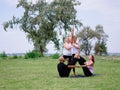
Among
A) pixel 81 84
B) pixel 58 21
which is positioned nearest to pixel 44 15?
pixel 58 21

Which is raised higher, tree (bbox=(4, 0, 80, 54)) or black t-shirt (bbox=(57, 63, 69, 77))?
tree (bbox=(4, 0, 80, 54))

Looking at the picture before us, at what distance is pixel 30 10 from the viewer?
53719 mm

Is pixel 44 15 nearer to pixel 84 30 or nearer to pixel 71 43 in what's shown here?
pixel 84 30

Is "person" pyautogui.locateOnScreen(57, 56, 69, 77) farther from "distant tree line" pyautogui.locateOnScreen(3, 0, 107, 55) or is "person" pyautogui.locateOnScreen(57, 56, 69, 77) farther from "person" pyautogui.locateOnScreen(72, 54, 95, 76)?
"distant tree line" pyautogui.locateOnScreen(3, 0, 107, 55)

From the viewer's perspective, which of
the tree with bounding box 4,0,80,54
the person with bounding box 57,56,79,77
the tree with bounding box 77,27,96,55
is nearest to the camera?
the person with bounding box 57,56,79,77

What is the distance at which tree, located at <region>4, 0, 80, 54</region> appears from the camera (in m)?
52.6

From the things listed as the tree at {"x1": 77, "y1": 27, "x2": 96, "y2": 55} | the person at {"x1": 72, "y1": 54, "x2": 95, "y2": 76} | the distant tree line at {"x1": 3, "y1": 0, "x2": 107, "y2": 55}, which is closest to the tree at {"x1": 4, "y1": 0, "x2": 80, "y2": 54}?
the distant tree line at {"x1": 3, "y1": 0, "x2": 107, "y2": 55}

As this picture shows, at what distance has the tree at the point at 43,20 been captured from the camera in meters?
52.6

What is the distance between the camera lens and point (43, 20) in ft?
171

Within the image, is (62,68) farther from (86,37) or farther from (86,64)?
(86,37)

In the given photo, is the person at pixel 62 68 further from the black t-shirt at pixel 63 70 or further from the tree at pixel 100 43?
the tree at pixel 100 43

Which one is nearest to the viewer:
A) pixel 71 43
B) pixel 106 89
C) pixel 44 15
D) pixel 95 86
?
pixel 106 89

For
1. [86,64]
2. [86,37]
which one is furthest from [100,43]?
[86,64]

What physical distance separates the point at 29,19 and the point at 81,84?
42101 millimetres
